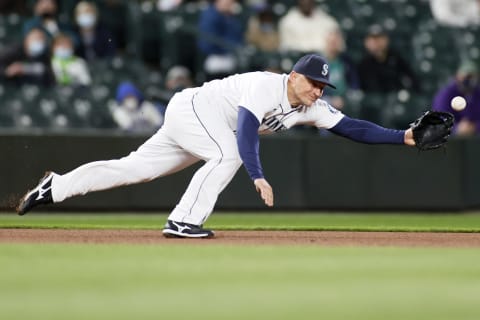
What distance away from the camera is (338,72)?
14.5m

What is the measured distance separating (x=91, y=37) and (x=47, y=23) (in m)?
0.55

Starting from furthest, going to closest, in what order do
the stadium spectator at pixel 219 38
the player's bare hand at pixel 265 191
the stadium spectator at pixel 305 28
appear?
the stadium spectator at pixel 305 28, the stadium spectator at pixel 219 38, the player's bare hand at pixel 265 191

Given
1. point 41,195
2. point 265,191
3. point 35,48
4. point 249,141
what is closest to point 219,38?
point 35,48

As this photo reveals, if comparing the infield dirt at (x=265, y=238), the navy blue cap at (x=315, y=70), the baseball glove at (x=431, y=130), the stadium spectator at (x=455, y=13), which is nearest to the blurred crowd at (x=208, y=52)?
the stadium spectator at (x=455, y=13)

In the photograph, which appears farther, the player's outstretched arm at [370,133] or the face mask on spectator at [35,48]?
the face mask on spectator at [35,48]

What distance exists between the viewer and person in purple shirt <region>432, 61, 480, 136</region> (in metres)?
14.0

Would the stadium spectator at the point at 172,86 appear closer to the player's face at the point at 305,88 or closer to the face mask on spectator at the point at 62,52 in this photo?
the face mask on spectator at the point at 62,52

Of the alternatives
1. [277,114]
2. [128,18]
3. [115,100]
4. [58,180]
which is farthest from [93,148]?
[277,114]

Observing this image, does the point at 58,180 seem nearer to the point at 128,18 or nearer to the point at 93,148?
Answer: the point at 93,148

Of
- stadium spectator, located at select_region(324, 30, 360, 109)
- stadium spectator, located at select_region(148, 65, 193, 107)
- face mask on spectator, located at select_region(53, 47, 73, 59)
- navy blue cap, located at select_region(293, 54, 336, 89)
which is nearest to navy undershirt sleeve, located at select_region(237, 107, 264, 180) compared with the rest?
navy blue cap, located at select_region(293, 54, 336, 89)

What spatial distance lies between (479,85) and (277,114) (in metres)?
6.68

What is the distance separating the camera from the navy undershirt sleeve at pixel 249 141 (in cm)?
827

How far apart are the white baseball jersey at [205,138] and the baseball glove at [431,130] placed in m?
0.61

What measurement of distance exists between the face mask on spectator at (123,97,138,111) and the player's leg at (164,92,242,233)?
15.9 ft
